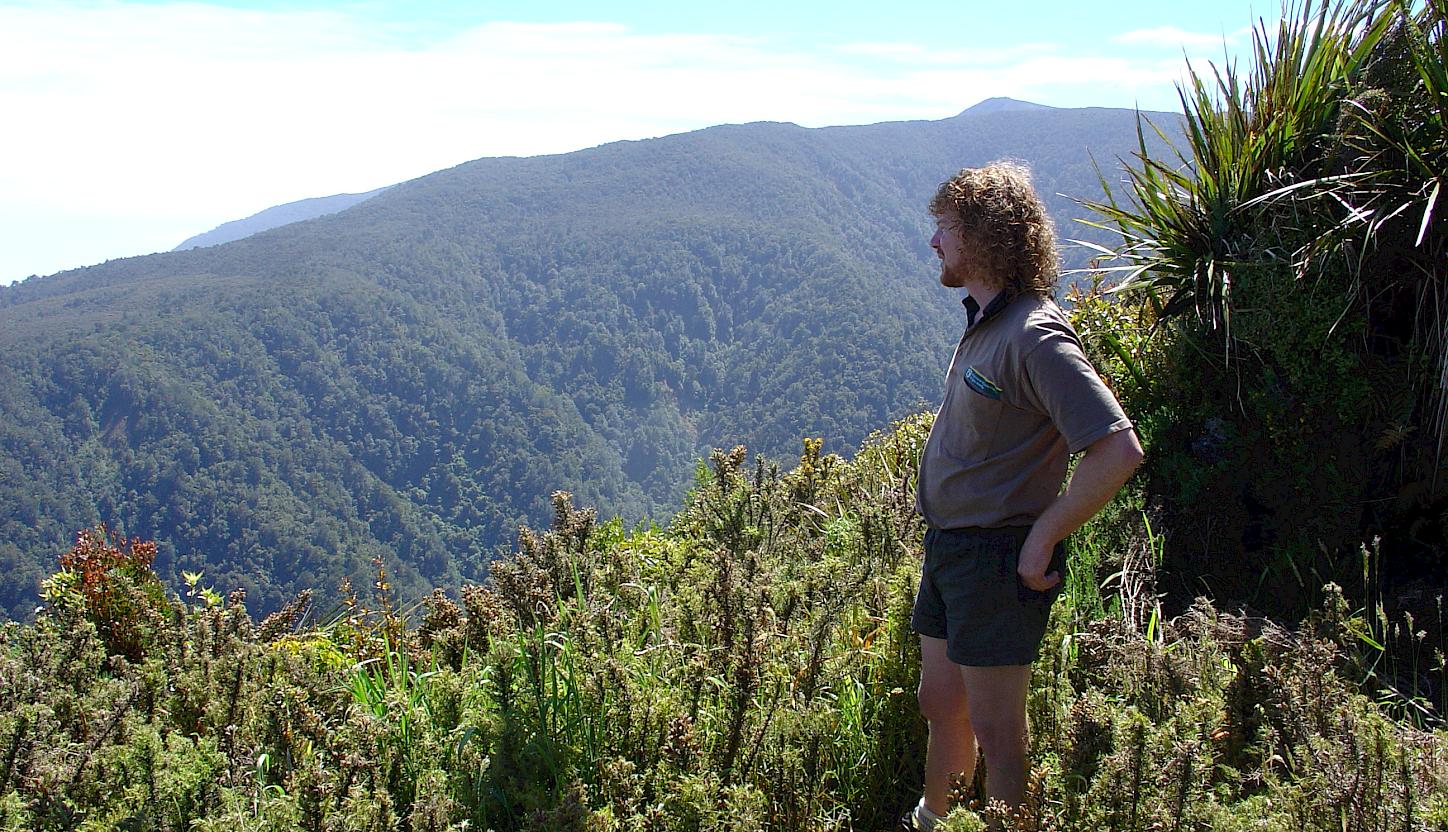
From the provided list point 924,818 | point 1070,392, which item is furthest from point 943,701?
point 1070,392

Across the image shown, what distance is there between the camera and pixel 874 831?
8.75ft

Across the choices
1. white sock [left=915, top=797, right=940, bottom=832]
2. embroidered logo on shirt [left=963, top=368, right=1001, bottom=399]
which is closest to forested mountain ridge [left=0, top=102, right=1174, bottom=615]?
white sock [left=915, top=797, right=940, bottom=832]

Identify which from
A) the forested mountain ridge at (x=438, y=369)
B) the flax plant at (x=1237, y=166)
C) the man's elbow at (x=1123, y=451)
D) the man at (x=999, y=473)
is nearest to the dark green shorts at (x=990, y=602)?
the man at (x=999, y=473)

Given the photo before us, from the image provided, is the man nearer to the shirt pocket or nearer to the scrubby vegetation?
the shirt pocket

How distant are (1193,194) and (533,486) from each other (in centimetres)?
11931

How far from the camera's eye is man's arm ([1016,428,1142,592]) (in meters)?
2.00

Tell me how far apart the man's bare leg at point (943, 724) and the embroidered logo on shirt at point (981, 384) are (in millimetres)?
617

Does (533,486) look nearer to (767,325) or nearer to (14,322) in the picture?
(767,325)

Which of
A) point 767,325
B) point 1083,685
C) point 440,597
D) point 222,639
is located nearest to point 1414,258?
point 1083,685

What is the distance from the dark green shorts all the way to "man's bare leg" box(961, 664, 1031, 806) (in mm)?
36

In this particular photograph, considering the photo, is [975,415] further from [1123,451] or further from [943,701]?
[943,701]

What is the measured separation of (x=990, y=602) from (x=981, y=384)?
476 mm

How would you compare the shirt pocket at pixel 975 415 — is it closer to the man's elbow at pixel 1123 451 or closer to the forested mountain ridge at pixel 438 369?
the man's elbow at pixel 1123 451

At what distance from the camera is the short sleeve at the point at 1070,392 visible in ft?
6.56
